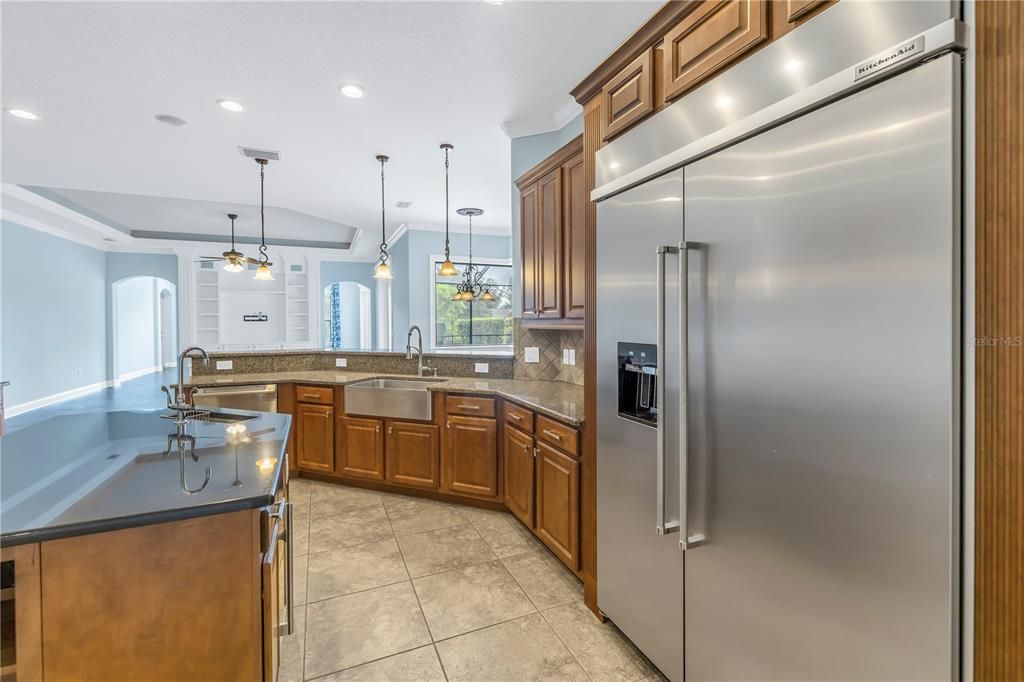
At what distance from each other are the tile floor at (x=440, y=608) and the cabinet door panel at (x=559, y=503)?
0.55 feet

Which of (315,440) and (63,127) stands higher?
(63,127)

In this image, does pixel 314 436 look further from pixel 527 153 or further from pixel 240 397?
pixel 527 153

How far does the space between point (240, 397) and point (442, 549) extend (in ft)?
7.51

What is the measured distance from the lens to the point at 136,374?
11211 millimetres

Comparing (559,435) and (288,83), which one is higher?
(288,83)

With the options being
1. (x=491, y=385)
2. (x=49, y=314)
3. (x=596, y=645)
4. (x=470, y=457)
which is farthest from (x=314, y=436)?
(x=49, y=314)

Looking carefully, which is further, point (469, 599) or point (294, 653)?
point (469, 599)

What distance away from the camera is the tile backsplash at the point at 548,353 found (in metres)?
3.33

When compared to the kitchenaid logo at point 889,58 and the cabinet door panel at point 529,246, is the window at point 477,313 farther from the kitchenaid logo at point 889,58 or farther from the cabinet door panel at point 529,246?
the kitchenaid logo at point 889,58

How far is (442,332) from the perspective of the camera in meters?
7.80

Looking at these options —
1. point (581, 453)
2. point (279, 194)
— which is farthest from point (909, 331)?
point (279, 194)

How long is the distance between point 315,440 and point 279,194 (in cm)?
349

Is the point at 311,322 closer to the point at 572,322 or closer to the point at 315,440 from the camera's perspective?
the point at 315,440

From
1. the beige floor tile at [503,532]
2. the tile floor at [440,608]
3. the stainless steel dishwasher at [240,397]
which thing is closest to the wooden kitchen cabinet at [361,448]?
the tile floor at [440,608]
